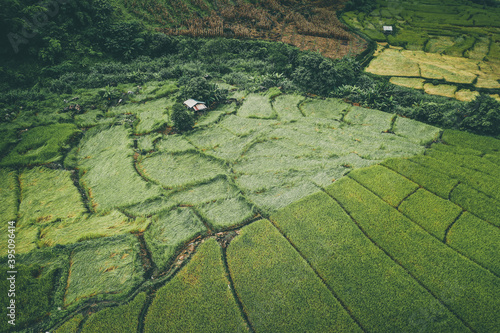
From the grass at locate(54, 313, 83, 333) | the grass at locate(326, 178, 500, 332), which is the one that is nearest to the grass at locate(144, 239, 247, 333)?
the grass at locate(54, 313, 83, 333)

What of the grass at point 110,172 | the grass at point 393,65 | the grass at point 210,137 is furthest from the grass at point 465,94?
the grass at point 110,172

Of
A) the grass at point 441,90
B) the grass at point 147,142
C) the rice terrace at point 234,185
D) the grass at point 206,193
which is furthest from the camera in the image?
the grass at point 441,90

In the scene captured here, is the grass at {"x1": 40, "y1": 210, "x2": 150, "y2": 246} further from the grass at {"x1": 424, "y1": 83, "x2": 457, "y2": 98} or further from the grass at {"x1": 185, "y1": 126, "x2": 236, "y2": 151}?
the grass at {"x1": 424, "y1": 83, "x2": 457, "y2": 98}

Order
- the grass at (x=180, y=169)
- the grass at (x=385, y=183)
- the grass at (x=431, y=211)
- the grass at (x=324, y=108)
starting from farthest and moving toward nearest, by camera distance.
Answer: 1. the grass at (x=324, y=108)
2. the grass at (x=180, y=169)
3. the grass at (x=385, y=183)
4. the grass at (x=431, y=211)

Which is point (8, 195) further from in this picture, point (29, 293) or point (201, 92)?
point (201, 92)

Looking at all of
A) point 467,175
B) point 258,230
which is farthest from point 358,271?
point 467,175

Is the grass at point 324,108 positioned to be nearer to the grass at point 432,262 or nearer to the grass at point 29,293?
the grass at point 432,262
